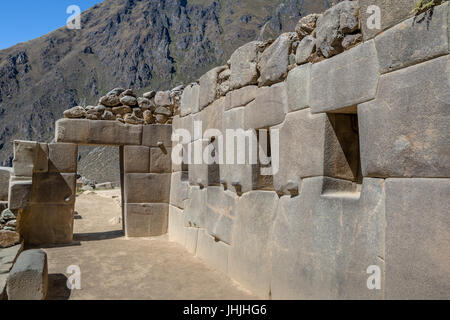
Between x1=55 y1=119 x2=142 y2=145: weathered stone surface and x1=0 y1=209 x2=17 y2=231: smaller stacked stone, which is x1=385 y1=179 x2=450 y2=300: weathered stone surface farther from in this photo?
x1=55 y1=119 x2=142 y2=145: weathered stone surface

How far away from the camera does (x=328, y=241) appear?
274 cm

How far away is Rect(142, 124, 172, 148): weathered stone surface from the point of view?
6957 mm

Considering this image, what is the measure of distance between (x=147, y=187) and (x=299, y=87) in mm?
4450

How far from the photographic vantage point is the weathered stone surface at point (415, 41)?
78.7 inches

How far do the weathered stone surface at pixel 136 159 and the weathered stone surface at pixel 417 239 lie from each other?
5.27 meters

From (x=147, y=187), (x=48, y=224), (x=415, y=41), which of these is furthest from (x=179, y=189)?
(x=415, y=41)

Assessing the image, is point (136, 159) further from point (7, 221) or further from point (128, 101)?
point (7, 221)

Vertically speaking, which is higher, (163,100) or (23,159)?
(163,100)

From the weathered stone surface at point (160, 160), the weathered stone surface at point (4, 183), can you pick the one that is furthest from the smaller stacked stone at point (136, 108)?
the weathered stone surface at point (4, 183)

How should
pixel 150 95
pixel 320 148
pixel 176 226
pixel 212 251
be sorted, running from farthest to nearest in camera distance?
pixel 150 95
pixel 176 226
pixel 212 251
pixel 320 148

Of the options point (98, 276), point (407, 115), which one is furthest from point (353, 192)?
point (98, 276)

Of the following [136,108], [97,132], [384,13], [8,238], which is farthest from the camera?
[136,108]

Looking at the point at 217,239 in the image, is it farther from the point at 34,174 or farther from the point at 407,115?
the point at 34,174

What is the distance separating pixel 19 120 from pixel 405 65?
63.4m
